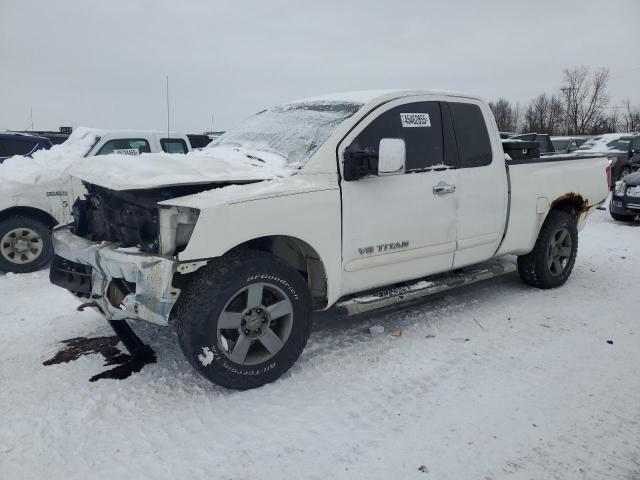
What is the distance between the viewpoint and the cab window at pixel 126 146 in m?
7.56

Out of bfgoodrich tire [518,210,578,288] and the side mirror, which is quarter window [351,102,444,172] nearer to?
the side mirror

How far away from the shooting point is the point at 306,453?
2.63m

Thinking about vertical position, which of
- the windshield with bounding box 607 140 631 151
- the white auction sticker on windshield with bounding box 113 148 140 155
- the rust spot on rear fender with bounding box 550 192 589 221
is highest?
the windshield with bounding box 607 140 631 151

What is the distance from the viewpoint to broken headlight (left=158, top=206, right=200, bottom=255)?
9.66 ft

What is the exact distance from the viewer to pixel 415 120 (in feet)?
13.2

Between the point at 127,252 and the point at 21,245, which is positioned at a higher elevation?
the point at 127,252

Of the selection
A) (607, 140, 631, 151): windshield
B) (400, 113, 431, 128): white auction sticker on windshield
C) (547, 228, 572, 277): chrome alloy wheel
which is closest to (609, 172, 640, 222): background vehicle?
(547, 228, 572, 277): chrome alloy wheel

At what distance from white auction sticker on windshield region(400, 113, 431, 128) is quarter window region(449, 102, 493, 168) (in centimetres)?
33

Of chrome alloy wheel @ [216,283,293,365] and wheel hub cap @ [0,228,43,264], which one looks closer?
chrome alloy wheel @ [216,283,293,365]

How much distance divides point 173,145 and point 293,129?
510 centimetres

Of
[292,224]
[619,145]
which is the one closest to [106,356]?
[292,224]

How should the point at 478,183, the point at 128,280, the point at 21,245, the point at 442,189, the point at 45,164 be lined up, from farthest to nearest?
the point at 45,164, the point at 21,245, the point at 478,183, the point at 442,189, the point at 128,280

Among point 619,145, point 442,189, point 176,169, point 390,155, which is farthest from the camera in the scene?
point 619,145

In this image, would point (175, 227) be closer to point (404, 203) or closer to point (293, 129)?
point (293, 129)
